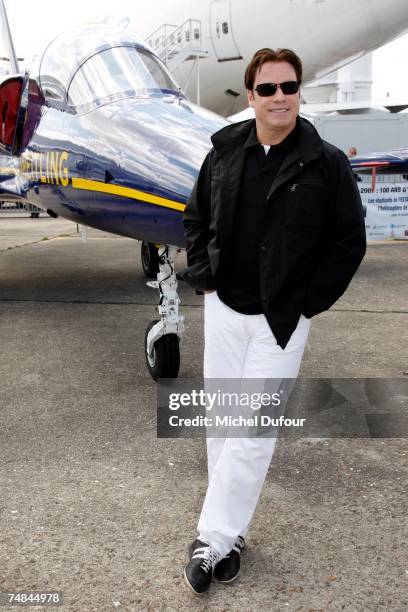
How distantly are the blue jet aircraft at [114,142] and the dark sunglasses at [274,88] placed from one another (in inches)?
72.8

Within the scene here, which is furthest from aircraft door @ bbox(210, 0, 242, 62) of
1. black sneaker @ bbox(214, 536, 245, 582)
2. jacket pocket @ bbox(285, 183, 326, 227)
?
black sneaker @ bbox(214, 536, 245, 582)

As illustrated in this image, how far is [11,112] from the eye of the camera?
688cm

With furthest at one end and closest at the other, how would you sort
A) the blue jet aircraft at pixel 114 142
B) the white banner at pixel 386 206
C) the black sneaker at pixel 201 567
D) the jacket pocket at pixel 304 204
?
the white banner at pixel 386 206
the blue jet aircraft at pixel 114 142
the black sneaker at pixel 201 567
the jacket pocket at pixel 304 204

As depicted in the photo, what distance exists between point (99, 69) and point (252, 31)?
33.8 feet

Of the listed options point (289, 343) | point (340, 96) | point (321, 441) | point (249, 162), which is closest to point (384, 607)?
point (289, 343)

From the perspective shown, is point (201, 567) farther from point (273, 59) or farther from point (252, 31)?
point (252, 31)

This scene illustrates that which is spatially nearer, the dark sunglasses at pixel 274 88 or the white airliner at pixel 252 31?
the dark sunglasses at pixel 274 88

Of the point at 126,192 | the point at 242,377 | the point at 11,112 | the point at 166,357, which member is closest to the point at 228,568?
the point at 242,377

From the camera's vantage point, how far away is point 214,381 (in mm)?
2941

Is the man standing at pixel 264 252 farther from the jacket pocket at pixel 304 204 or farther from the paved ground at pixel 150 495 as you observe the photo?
the paved ground at pixel 150 495

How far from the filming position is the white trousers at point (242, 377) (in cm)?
274

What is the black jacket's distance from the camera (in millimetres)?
2631

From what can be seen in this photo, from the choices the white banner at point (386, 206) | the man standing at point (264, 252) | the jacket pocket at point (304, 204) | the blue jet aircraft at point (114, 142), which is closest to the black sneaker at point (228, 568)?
the man standing at point (264, 252)

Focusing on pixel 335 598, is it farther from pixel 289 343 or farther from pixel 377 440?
pixel 377 440
